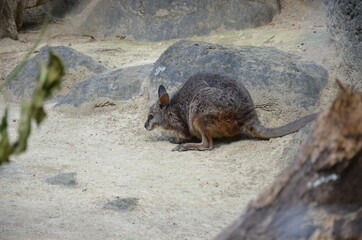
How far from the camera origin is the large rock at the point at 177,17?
37.8 ft

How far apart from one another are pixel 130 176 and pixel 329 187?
3.81m

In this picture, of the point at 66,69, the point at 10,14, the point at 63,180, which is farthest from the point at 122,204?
the point at 10,14

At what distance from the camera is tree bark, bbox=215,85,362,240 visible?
6.43ft

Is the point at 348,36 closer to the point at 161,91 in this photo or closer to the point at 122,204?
the point at 161,91

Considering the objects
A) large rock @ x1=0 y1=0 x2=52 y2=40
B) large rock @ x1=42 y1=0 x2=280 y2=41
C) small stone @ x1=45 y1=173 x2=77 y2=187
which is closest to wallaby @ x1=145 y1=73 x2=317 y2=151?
small stone @ x1=45 y1=173 x2=77 y2=187

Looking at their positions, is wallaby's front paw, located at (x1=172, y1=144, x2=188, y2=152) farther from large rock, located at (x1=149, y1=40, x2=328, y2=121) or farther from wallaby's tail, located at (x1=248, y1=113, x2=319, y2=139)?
large rock, located at (x1=149, y1=40, x2=328, y2=121)

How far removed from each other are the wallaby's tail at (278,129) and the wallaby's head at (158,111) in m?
1.22

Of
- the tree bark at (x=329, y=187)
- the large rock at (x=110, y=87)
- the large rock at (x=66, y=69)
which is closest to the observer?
the tree bark at (x=329, y=187)

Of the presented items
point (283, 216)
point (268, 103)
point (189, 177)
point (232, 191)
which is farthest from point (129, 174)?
point (283, 216)

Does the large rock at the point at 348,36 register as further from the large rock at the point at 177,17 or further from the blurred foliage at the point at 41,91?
the blurred foliage at the point at 41,91

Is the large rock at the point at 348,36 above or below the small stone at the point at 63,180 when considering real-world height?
above

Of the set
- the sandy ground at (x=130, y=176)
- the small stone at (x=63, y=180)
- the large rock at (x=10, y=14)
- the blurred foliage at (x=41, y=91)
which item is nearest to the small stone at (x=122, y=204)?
the sandy ground at (x=130, y=176)

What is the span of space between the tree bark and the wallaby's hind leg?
4674 millimetres

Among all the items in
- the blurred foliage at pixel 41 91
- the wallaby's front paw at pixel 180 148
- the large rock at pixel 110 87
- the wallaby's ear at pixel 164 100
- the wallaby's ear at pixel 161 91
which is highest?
the blurred foliage at pixel 41 91
